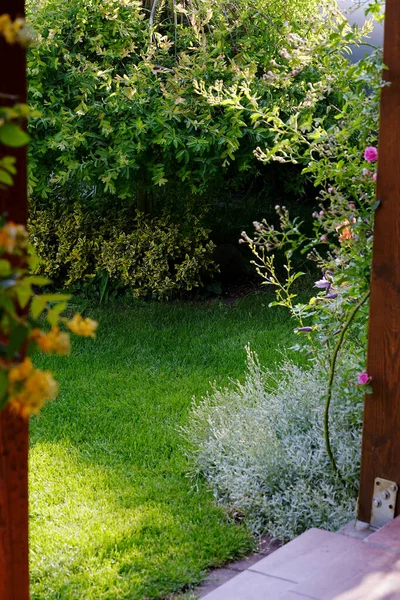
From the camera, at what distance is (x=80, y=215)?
6430mm

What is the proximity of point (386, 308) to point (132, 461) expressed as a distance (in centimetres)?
160

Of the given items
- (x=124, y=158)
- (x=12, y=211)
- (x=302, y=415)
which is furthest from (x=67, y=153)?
(x=12, y=211)

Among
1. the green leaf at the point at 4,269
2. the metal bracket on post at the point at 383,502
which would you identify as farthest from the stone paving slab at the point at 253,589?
the green leaf at the point at 4,269

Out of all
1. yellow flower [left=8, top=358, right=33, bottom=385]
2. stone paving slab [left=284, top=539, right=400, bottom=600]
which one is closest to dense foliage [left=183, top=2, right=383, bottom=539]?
stone paving slab [left=284, top=539, right=400, bottom=600]

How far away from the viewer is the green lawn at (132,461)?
2.65 metres

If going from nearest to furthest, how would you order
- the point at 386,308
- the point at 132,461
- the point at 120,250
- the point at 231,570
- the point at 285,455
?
the point at 386,308, the point at 231,570, the point at 285,455, the point at 132,461, the point at 120,250

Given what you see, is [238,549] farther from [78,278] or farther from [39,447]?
[78,278]

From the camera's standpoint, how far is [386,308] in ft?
8.08

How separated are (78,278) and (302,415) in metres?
3.51

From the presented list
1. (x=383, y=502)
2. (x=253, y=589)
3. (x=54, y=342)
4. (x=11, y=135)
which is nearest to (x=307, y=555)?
(x=253, y=589)

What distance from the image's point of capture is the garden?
267 cm

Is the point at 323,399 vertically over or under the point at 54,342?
under

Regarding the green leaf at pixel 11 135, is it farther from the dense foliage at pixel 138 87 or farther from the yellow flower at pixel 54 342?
the dense foliage at pixel 138 87

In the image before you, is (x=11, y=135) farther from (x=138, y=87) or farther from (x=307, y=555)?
(x=138, y=87)
